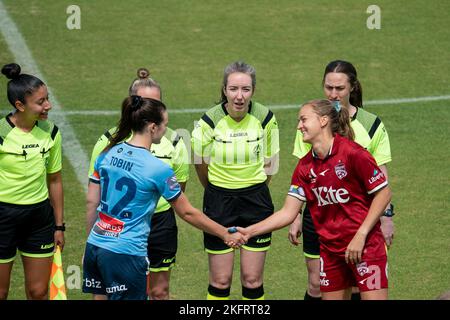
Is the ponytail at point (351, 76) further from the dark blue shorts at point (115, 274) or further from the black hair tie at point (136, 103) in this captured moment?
the dark blue shorts at point (115, 274)

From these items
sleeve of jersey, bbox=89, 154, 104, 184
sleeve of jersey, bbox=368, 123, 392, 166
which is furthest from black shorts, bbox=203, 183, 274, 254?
sleeve of jersey, bbox=89, 154, 104, 184

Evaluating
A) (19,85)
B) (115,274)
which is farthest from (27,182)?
(115,274)

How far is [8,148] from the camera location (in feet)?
28.7

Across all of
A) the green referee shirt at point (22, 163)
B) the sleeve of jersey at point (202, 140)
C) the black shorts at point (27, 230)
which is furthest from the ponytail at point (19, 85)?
the sleeve of jersey at point (202, 140)

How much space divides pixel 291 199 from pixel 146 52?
10.8m

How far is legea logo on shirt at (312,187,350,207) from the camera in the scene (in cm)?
785

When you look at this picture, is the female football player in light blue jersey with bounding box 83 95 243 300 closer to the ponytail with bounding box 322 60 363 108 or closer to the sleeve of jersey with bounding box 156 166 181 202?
the sleeve of jersey with bounding box 156 166 181 202

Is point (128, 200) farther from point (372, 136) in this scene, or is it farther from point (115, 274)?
point (372, 136)

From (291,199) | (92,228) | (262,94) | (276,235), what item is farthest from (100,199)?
(262,94)

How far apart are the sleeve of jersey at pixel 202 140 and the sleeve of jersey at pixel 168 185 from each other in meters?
1.60

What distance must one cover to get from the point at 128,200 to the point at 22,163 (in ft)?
5.48

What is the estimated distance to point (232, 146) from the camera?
9.30 m
